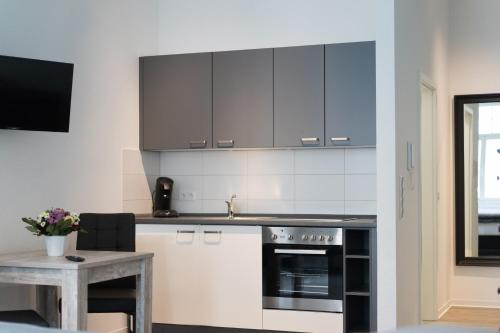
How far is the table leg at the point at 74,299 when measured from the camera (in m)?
3.67

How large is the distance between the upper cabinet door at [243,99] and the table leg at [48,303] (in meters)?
1.80

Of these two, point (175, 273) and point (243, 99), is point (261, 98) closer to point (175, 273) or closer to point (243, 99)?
point (243, 99)

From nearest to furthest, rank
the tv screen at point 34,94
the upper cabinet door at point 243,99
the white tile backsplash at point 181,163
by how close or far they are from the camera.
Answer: the tv screen at point 34,94, the upper cabinet door at point 243,99, the white tile backsplash at point 181,163

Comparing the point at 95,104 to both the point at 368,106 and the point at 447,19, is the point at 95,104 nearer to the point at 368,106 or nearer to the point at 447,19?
the point at 368,106

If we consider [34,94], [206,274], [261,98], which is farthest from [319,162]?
[34,94]

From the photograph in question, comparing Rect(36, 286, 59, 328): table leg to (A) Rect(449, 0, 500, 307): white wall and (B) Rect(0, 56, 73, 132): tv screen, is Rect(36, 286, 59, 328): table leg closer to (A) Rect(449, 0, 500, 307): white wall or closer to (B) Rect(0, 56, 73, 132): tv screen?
(B) Rect(0, 56, 73, 132): tv screen

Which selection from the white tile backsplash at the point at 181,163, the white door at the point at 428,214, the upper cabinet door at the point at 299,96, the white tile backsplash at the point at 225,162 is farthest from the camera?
the white door at the point at 428,214

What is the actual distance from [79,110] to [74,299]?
1.82 m

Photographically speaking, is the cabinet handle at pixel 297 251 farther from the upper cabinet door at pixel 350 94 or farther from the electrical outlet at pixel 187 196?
the electrical outlet at pixel 187 196

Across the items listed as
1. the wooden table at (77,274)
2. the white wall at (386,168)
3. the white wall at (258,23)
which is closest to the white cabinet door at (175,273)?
the wooden table at (77,274)

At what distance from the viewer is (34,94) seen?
14.3ft

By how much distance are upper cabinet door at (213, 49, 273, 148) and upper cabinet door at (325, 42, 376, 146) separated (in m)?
0.46

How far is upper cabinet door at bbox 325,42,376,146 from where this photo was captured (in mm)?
5301

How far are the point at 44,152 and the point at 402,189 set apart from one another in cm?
239
